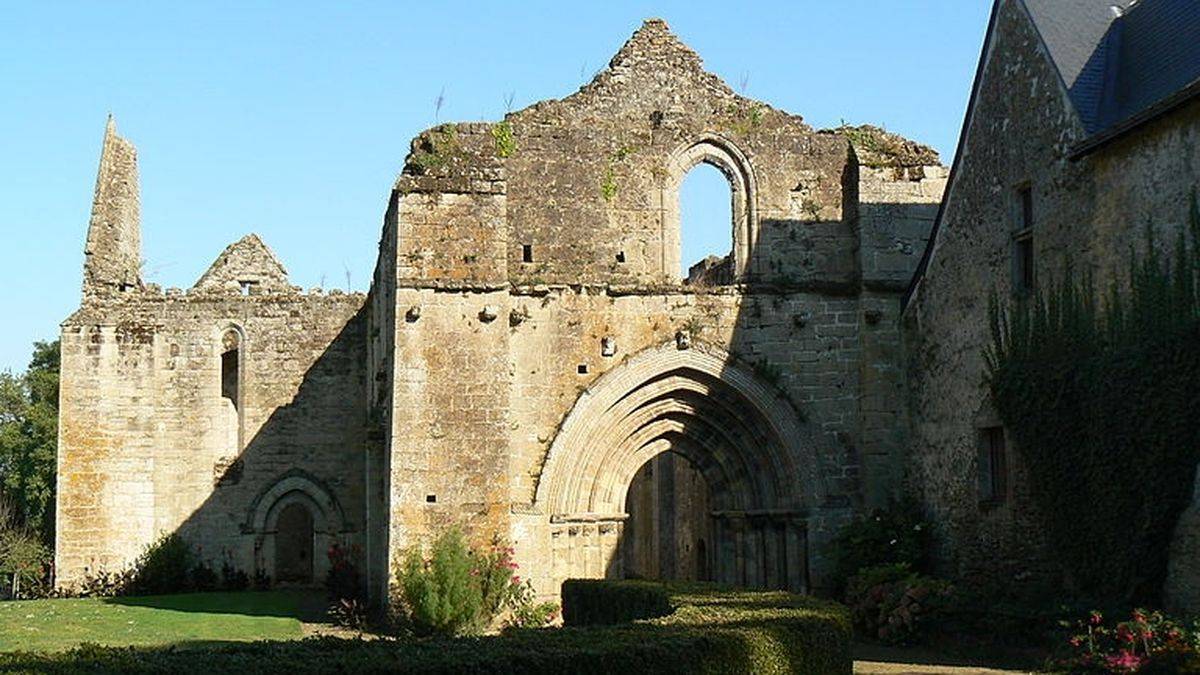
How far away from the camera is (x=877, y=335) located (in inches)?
677

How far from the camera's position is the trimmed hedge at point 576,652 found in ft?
24.2

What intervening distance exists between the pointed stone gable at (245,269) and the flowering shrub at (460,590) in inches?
440

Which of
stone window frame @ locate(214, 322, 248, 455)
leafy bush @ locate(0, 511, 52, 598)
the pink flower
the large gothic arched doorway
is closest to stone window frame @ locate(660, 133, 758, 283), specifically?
the large gothic arched doorway

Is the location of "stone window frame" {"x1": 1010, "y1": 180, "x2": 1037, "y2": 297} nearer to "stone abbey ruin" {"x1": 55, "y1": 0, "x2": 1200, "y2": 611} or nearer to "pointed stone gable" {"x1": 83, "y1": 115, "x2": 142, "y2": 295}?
"stone abbey ruin" {"x1": 55, "y1": 0, "x2": 1200, "y2": 611}

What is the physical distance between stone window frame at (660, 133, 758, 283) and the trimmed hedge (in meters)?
6.84

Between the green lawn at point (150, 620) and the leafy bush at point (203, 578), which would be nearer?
the green lawn at point (150, 620)

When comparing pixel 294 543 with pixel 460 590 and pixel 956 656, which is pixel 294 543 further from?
pixel 956 656

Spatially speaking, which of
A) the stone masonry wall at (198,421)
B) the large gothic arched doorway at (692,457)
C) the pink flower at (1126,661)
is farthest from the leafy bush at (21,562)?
the pink flower at (1126,661)

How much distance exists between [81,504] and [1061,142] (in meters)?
16.6

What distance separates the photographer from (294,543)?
24969mm

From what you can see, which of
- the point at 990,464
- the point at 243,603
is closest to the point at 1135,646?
the point at 990,464

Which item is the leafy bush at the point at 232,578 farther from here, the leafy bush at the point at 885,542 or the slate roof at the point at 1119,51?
the slate roof at the point at 1119,51

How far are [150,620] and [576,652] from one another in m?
11.2

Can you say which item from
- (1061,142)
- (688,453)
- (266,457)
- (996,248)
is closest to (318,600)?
(266,457)
